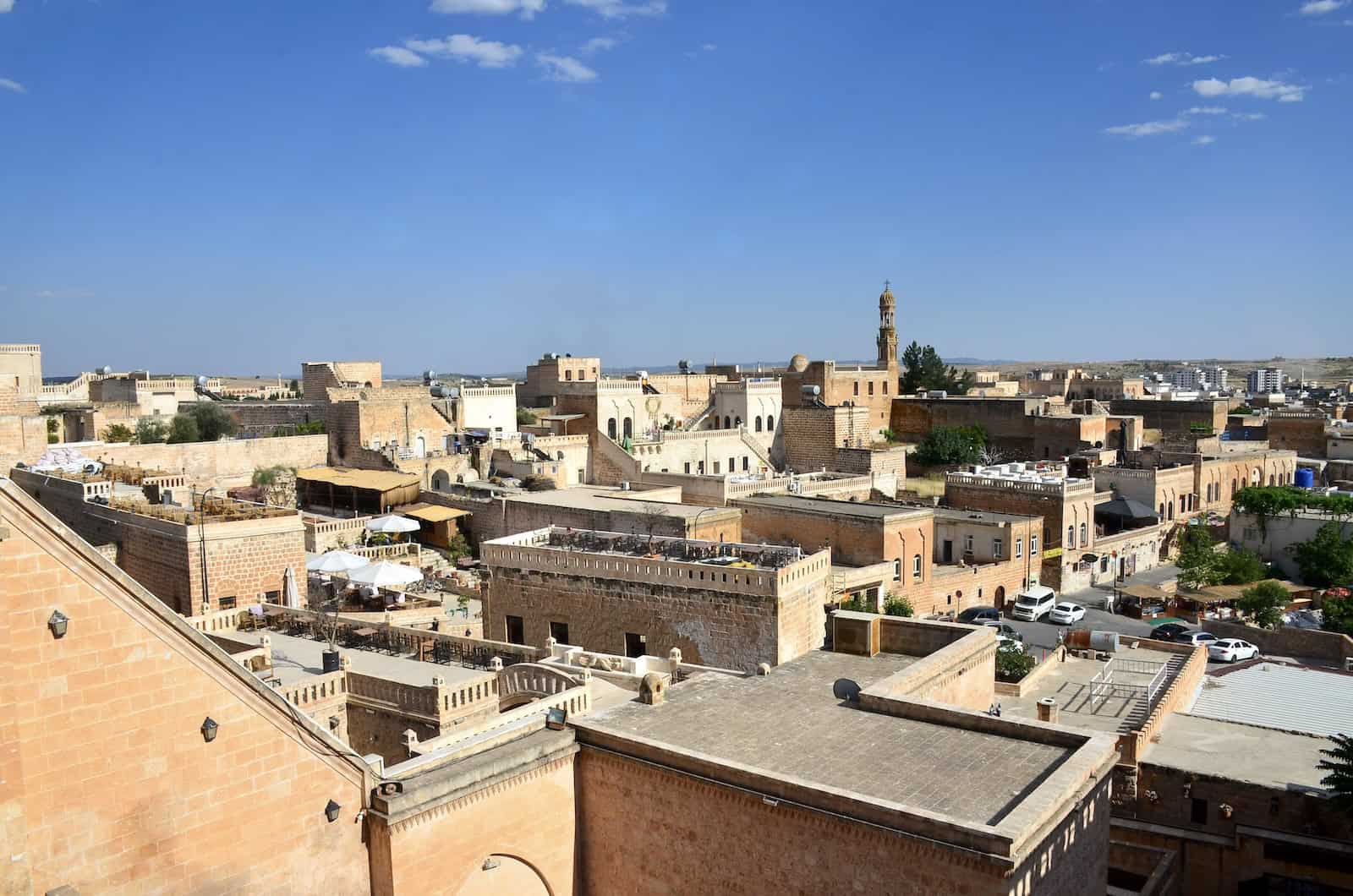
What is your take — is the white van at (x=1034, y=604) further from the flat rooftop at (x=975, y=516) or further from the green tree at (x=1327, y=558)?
the green tree at (x=1327, y=558)

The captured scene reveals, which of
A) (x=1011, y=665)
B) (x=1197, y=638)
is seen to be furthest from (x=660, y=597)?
(x=1197, y=638)

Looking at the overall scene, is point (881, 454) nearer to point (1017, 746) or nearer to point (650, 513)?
point (650, 513)

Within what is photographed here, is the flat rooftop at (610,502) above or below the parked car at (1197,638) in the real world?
above

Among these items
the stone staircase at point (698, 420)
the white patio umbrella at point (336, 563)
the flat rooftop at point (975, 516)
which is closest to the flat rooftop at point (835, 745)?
the white patio umbrella at point (336, 563)

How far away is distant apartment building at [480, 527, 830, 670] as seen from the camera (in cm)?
1606

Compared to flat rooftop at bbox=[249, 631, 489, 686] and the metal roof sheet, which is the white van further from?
flat rooftop at bbox=[249, 631, 489, 686]

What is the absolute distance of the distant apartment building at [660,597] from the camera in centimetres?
1606

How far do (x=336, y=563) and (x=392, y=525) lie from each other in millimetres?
6271

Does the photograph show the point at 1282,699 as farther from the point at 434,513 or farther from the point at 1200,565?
the point at 434,513

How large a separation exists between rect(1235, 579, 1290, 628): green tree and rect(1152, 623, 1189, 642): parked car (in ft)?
6.49

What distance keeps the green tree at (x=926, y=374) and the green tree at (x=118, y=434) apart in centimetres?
4649

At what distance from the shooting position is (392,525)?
26453 mm

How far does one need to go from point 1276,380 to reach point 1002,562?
132108 mm

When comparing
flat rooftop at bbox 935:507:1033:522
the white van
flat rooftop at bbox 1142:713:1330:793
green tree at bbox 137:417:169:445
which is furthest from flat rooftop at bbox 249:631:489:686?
green tree at bbox 137:417:169:445
